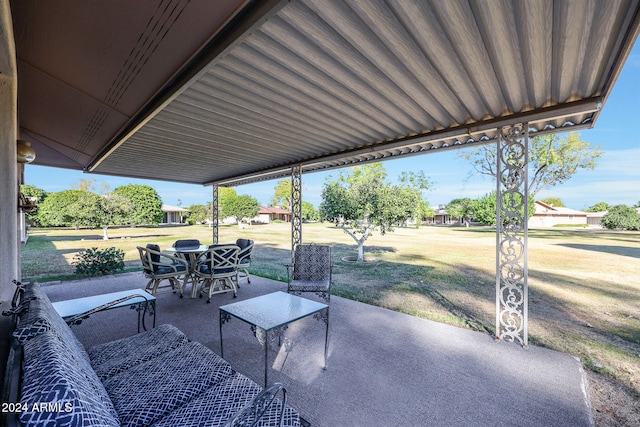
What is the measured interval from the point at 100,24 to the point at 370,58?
184 cm

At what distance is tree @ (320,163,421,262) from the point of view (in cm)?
885

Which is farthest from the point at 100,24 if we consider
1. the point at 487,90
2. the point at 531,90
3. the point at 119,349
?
the point at 531,90

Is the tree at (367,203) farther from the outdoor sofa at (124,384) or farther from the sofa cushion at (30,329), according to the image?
the sofa cushion at (30,329)

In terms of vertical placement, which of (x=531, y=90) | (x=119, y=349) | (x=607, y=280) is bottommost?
(x=607, y=280)

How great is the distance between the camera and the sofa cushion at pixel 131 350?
1759mm

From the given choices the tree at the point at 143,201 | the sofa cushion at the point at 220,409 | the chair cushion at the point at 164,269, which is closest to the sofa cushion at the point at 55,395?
the sofa cushion at the point at 220,409

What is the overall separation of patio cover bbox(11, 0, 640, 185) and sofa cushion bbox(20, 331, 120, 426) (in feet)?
6.04

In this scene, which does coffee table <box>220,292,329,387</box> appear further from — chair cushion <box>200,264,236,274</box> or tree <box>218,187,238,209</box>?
tree <box>218,187,238,209</box>

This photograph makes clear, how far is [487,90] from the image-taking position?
2506 mm

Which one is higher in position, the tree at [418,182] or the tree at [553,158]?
the tree at [553,158]

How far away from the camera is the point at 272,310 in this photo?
2.73 meters

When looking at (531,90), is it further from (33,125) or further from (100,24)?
(33,125)

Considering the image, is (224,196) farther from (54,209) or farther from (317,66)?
(317,66)

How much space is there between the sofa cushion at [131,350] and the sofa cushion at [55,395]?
796 millimetres
